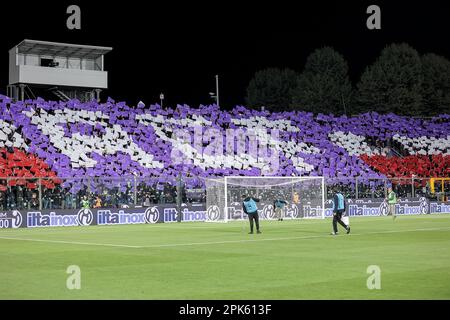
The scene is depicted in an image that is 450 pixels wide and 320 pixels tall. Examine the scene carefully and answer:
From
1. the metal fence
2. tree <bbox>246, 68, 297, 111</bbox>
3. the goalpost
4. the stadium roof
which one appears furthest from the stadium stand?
tree <bbox>246, 68, 297, 111</bbox>

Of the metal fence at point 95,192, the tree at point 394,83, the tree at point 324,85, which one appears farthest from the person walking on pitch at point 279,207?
the tree at point 324,85

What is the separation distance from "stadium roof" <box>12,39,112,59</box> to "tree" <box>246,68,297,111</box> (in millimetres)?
37468

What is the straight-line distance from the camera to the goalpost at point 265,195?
48.0 metres

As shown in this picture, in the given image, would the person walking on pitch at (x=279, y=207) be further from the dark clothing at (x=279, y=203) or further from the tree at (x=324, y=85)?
the tree at (x=324, y=85)

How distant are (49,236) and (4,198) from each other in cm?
953

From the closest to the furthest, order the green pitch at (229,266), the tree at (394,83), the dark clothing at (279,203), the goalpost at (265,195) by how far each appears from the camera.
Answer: the green pitch at (229,266) → the goalpost at (265,195) → the dark clothing at (279,203) → the tree at (394,83)

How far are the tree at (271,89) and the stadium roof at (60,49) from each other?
123 feet

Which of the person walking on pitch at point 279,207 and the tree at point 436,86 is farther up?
the tree at point 436,86

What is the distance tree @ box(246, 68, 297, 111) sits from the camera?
104062 mm

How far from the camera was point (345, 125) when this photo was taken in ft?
255

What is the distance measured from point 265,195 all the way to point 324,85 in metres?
47.8

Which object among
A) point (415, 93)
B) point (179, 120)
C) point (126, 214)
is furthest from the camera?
point (415, 93)
